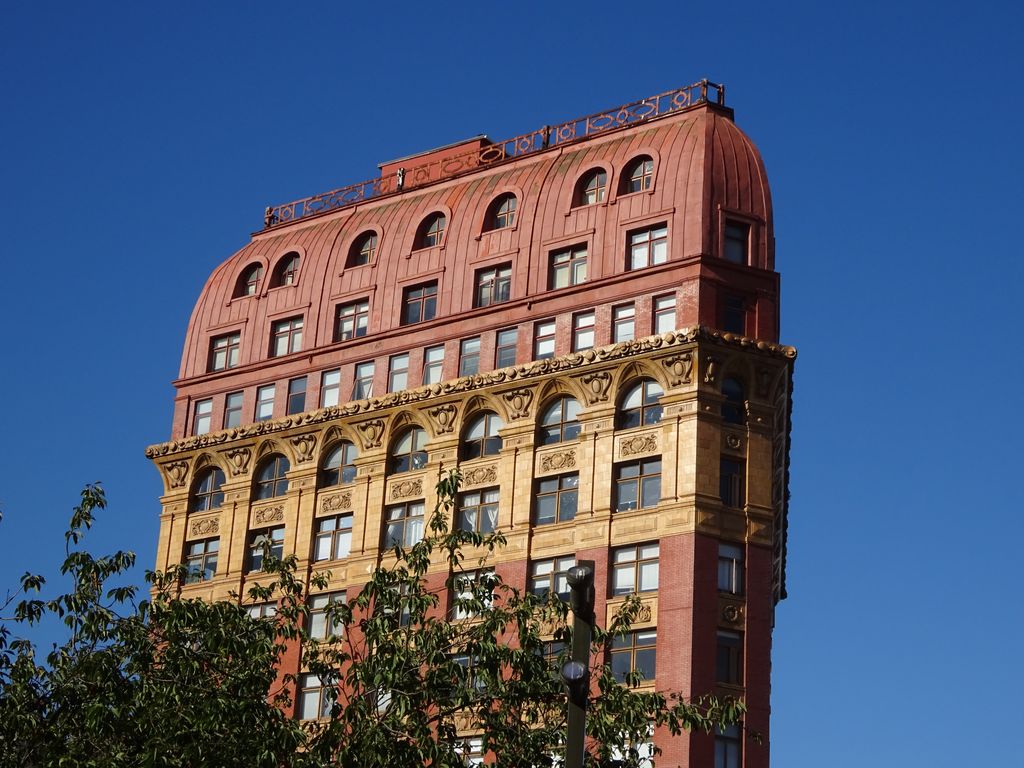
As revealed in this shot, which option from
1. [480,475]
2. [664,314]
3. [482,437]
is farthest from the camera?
[482,437]

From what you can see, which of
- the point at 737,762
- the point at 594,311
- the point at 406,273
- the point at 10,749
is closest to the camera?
the point at 10,749

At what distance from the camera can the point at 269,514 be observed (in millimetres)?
91438

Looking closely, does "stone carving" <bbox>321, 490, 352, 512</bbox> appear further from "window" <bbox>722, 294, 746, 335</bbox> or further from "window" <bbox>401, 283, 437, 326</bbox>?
"window" <bbox>722, 294, 746, 335</bbox>

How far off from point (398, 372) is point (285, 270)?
1085 centimetres

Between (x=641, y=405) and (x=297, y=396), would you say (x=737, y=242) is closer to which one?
(x=641, y=405)

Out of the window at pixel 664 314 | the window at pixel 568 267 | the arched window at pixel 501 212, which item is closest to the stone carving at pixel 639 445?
the window at pixel 664 314

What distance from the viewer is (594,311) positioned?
8388 centimetres

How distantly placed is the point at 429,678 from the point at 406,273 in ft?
144

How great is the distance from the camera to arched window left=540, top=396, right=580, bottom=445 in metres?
82.6

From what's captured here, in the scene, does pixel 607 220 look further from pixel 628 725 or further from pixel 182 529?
pixel 628 725

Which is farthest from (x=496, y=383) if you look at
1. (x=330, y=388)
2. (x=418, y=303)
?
(x=330, y=388)

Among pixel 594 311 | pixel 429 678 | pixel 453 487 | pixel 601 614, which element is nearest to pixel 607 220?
pixel 594 311

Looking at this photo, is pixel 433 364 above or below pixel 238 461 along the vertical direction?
above

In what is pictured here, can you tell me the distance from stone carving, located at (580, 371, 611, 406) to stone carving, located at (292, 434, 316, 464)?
15158 millimetres
